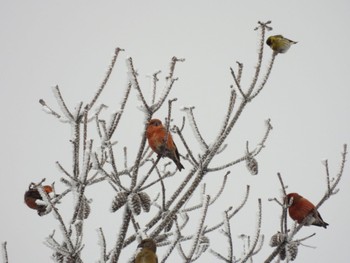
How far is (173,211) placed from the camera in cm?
296

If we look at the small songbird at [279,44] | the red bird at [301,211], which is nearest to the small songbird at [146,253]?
the red bird at [301,211]

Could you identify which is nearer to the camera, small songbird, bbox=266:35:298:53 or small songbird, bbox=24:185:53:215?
small songbird, bbox=24:185:53:215

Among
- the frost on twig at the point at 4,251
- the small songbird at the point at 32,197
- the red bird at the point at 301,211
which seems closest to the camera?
the frost on twig at the point at 4,251

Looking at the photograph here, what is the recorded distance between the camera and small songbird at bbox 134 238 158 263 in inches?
91.5

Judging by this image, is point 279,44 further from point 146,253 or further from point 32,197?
point 32,197

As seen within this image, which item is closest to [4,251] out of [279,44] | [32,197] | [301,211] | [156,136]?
[32,197]

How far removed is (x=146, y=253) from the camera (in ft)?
7.70

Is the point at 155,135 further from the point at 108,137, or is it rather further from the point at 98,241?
the point at 98,241

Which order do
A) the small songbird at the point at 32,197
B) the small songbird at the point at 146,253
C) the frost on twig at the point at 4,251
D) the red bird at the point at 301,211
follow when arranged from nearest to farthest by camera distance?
the small songbird at the point at 146,253, the frost on twig at the point at 4,251, the small songbird at the point at 32,197, the red bird at the point at 301,211

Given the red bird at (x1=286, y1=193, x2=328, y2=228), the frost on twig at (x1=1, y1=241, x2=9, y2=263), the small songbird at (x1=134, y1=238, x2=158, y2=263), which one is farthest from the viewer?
the red bird at (x1=286, y1=193, x2=328, y2=228)

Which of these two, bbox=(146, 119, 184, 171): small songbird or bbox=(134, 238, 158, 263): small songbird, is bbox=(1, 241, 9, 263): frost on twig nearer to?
bbox=(134, 238, 158, 263): small songbird

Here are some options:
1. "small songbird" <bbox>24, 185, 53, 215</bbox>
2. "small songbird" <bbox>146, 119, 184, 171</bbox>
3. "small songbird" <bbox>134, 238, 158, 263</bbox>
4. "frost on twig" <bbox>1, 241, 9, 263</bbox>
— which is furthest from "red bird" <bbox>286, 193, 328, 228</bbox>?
"frost on twig" <bbox>1, 241, 9, 263</bbox>

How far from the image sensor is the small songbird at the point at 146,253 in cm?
232

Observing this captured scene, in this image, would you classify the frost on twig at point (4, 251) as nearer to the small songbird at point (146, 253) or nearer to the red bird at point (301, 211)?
the small songbird at point (146, 253)
